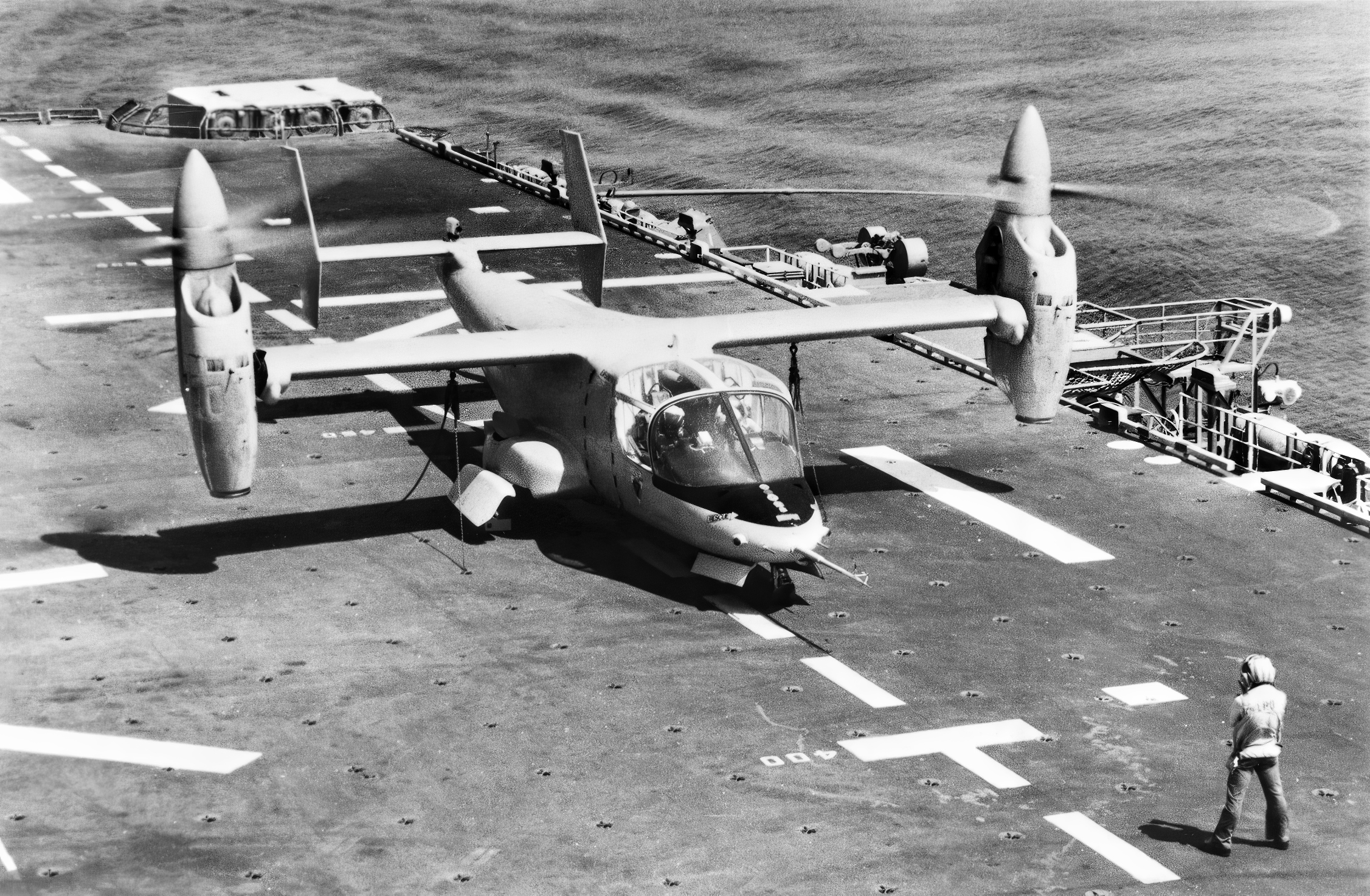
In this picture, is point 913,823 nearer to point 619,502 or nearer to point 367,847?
point 367,847

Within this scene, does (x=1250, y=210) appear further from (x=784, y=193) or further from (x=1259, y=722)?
(x=1259, y=722)

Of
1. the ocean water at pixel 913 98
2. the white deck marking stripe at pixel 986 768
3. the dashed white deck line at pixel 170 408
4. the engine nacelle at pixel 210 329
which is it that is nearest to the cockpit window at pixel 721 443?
the white deck marking stripe at pixel 986 768

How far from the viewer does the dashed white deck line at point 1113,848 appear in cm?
1702

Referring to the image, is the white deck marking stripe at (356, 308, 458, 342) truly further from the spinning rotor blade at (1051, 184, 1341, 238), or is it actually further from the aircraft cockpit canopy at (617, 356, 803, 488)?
the spinning rotor blade at (1051, 184, 1341, 238)

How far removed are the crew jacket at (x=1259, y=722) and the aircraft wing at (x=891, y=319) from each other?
1182 cm

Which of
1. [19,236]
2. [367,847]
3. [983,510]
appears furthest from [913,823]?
[19,236]

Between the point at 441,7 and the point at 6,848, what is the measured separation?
164497 millimetres

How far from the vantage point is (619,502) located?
2545 centimetres

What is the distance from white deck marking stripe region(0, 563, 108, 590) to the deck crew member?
55.3 ft

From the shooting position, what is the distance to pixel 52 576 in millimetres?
25109

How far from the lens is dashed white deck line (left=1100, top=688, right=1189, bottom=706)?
2120 centimetres

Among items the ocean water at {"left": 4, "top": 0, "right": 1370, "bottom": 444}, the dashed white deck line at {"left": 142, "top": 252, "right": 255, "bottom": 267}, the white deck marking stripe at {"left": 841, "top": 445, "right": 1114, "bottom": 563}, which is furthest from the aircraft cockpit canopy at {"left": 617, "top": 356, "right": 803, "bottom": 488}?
the ocean water at {"left": 4, "top": 0, "right": 1370, "bottom": 444}

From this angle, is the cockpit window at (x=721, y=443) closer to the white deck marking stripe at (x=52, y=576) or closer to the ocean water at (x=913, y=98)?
the white deck marking stripe at (x=52, y=576)

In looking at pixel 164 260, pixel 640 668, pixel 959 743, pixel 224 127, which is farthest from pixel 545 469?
pixel 224 127
